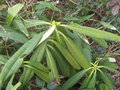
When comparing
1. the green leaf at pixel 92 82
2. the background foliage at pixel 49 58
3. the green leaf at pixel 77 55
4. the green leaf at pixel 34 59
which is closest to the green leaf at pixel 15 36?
the background foliage at pixel 49 58

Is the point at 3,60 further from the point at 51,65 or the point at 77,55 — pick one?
the point at 77,55

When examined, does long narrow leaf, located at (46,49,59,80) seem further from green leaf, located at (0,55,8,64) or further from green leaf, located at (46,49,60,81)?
green leaf, located at (0,55,8,64)

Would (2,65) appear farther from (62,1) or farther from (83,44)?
(62,1)

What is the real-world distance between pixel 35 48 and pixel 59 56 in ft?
0.44

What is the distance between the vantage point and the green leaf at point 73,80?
4.29 feet

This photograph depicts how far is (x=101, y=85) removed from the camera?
1.34m

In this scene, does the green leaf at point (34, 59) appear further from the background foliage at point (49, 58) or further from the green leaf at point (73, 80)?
the green leaf at point (73, 80)

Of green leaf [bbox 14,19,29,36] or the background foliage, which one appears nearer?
the background foliage

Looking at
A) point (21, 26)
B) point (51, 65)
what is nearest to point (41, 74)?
point (51, 65)

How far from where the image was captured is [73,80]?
1.31 meters

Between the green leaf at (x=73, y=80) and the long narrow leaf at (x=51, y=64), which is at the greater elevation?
the long narrow leaf at (x=51, y=64)

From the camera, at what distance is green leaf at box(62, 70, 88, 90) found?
4.29 ft

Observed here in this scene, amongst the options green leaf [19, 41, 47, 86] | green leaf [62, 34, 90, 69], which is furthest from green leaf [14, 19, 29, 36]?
green leaf [62, 34, 90, 69]

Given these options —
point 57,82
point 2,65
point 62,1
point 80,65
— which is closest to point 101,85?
point 80,65
